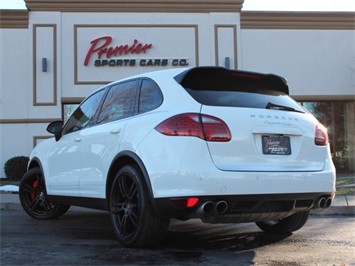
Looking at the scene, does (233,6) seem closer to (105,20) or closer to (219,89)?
(105,20)

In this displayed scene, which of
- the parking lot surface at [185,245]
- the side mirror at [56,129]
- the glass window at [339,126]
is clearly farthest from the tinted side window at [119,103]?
A: the glass window at [339,126]

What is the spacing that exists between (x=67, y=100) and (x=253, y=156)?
1266cm

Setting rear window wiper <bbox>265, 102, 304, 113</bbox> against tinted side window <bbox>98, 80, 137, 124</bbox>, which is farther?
tinted side window <bbox>98, 80, 137, 124</bbox>

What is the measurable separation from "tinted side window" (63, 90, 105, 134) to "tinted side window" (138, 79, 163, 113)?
100 centimetres

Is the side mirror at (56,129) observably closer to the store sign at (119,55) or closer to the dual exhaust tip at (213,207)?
the dual exhaust tip at (213,207)

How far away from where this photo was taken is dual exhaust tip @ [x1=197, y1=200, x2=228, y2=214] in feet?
12.5

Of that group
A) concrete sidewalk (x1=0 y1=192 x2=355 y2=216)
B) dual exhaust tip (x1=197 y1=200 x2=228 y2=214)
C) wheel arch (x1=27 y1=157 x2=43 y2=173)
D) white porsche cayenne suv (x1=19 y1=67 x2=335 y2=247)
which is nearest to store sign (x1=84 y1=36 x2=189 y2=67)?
concrete sidewalk (x1=0 y1=192 x2=355 y2=216)

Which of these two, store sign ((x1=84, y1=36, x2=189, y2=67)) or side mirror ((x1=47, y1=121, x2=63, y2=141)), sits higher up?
store sign ((x1=84, y1=36, x2=189, y2=67))

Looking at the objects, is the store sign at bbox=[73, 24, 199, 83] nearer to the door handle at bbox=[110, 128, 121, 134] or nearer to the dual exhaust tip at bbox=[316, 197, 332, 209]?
the door handle at bbox=[110, 128, 121, 134]

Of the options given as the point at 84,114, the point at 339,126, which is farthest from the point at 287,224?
the point at 339,126

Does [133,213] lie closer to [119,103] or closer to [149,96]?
[149,96]

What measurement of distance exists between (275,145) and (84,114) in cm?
268

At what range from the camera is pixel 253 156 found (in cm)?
402

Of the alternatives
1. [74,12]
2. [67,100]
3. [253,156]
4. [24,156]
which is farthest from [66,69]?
[253,156]
